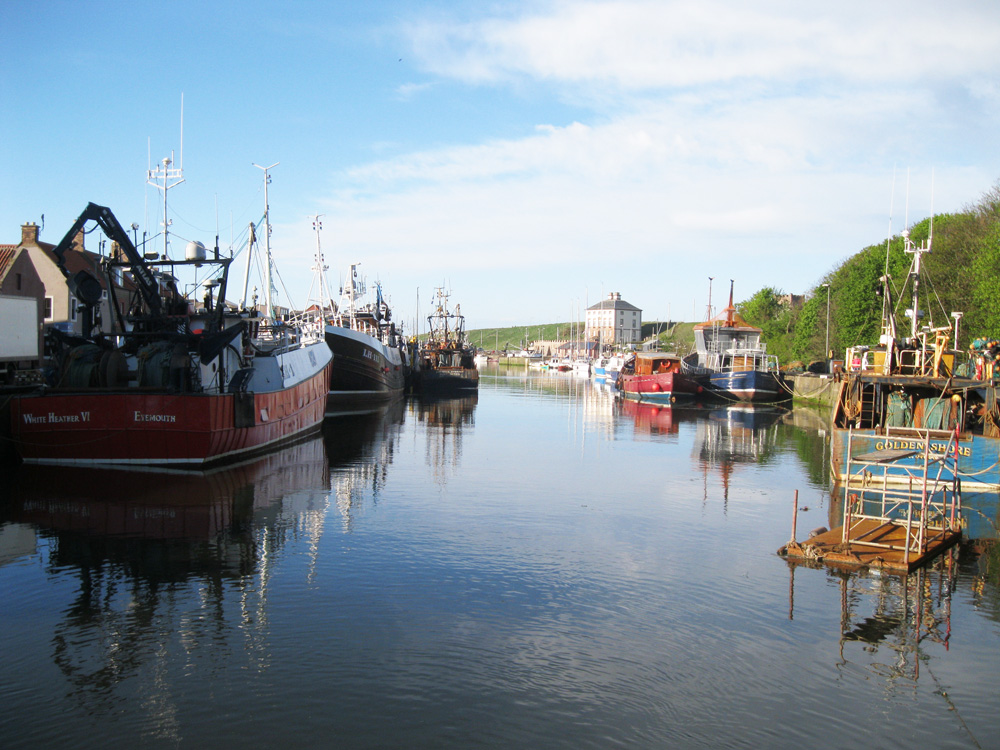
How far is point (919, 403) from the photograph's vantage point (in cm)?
2322

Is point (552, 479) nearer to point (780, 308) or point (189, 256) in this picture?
point (189, 256)

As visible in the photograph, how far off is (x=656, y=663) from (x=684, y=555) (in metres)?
5.16

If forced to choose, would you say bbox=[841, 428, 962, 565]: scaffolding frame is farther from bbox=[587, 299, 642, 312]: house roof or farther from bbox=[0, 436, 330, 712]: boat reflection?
bbox=[587, 299, 642, 312]: house roof

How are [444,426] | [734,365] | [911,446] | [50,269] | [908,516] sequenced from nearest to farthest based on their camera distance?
[908,516] → [911,446] → [444,426] → [50,269] → [734,365]

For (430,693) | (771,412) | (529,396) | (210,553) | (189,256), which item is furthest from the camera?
(529,396)

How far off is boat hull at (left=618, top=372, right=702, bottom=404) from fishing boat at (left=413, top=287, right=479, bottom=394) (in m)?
16.2

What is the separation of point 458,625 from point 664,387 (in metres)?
47.8

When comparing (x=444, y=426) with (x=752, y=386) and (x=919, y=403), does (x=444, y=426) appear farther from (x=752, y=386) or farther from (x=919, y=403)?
(x=752, y=386)

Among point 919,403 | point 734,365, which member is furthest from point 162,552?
point 734,365

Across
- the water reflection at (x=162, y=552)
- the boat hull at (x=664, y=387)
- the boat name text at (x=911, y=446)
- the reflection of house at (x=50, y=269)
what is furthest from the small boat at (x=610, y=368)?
the water reflection at (x=162, y=552)

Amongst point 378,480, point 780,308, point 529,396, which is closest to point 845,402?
point 378,480

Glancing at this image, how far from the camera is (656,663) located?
9.37m

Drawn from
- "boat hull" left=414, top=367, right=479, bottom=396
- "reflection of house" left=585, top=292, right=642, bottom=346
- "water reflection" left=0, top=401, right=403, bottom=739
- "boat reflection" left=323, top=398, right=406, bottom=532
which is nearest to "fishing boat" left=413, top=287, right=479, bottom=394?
"boat hull" left=414, top=367, right=479, bottom=396

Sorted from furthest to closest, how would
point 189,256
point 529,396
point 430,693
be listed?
point 529,396
point 189,256
point 430,693
